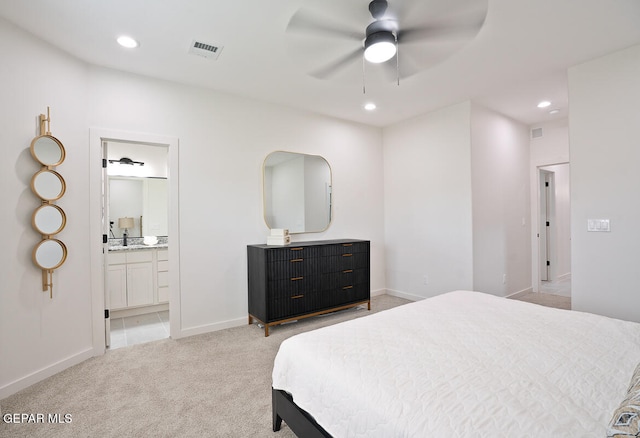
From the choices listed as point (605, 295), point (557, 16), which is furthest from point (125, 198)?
point (605, 295)

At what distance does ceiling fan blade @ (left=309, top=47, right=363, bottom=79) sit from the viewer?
2302 millimetres

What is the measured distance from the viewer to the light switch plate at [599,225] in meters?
2.83

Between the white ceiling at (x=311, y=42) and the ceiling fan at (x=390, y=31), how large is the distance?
0.01m

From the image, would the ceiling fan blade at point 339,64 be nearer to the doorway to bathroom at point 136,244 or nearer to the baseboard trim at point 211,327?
the doorway to bathroom at point 136,244

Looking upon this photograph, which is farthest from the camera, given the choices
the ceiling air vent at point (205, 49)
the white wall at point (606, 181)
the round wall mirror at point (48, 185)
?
the white wall at point (606, 181)

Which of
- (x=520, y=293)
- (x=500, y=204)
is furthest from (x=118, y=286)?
(x=520, y=293)

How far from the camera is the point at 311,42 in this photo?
2.27 m

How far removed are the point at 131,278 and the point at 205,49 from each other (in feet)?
9.68

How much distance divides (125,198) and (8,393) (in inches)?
117

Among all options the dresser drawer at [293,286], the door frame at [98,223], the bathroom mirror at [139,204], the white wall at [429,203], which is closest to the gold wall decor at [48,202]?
the door frame at [98,223]

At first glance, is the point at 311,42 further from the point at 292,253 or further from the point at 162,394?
the point at 162,394

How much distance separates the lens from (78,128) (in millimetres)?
2740

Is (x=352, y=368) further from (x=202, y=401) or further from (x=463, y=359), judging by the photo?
(x=202, y=401)

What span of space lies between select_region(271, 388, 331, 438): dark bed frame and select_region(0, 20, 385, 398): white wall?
1909mm
